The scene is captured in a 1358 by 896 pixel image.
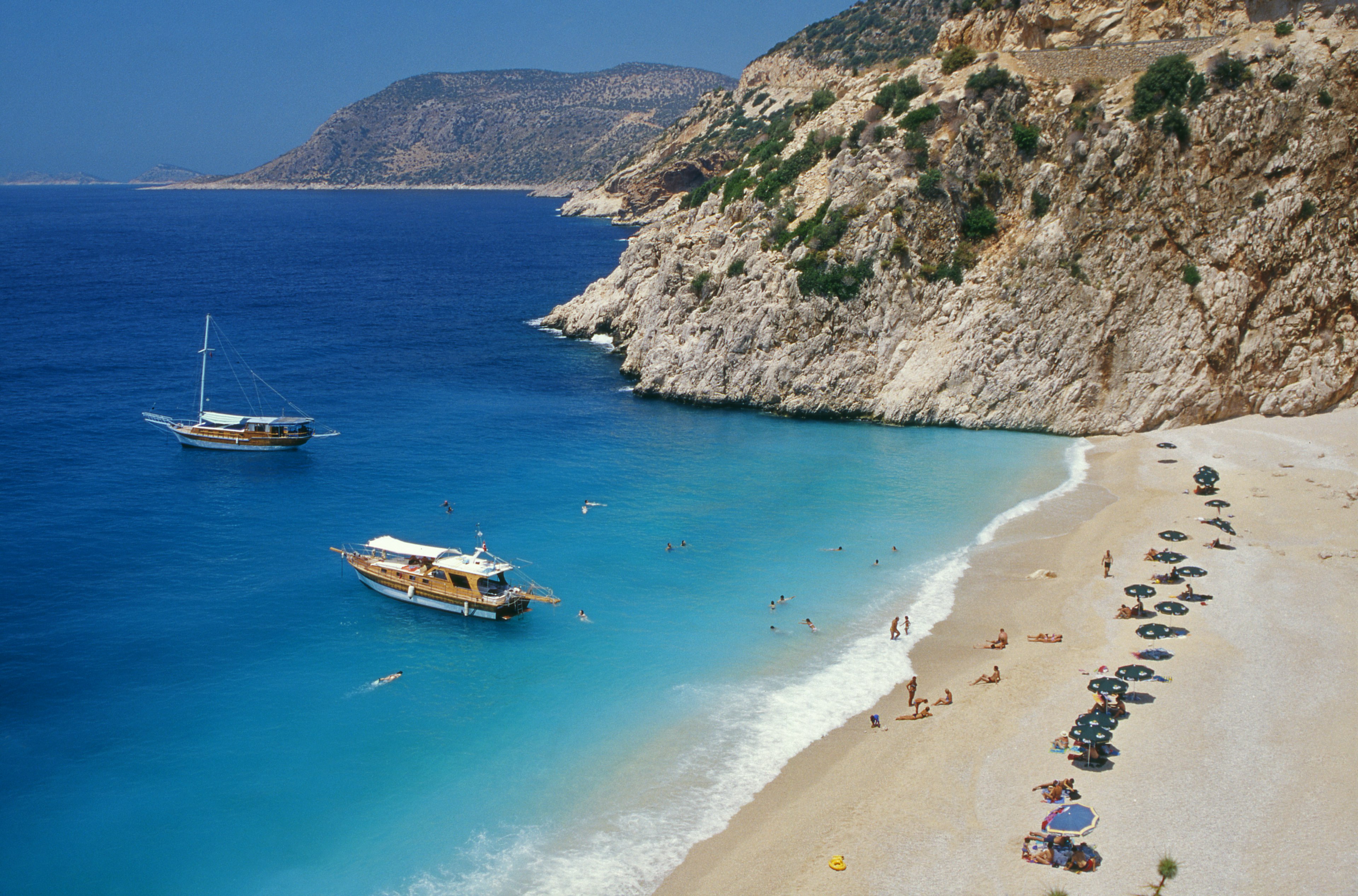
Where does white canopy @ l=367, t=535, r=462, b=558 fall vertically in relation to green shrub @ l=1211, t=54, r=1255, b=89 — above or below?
below

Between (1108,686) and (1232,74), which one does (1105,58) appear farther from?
(1108,686)

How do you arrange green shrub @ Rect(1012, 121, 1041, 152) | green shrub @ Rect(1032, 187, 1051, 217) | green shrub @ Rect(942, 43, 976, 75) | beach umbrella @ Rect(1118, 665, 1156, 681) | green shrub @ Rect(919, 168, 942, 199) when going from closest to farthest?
beach umbrella @ Rect(1118, 665, 1156, 681) < green shrub @ Rect(1032, 187, 1051, 217) < green shrub @ Rect(1012, 121, 1041, 152) < green shrub @ Rect(919, 168, 942, 199) < green shrub @ Rect(942, 43, 976, 75)

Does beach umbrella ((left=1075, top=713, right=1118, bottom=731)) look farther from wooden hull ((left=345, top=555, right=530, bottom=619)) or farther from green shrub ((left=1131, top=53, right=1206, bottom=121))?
green shrub ((left=1131, top=53, right=1206, bottom=121))

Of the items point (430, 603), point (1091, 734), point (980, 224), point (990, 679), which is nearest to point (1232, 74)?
point (980, 224)

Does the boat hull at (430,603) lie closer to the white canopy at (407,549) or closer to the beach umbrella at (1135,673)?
the white canopy at (407,549)

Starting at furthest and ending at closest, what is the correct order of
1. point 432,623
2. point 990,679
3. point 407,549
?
point 407,549 < point 432,623 < point 990,679

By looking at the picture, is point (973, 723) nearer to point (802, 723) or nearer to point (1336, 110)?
point (802, 723)

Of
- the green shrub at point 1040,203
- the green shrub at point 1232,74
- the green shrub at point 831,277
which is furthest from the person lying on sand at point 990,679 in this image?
the green shrub at point 1232,74

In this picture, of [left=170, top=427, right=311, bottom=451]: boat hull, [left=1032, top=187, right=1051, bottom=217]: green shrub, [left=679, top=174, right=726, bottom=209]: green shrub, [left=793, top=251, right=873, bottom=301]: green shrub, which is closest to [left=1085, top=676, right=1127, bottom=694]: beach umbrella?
[left=793, top=251, right=873, bottom=301]: green shrub
